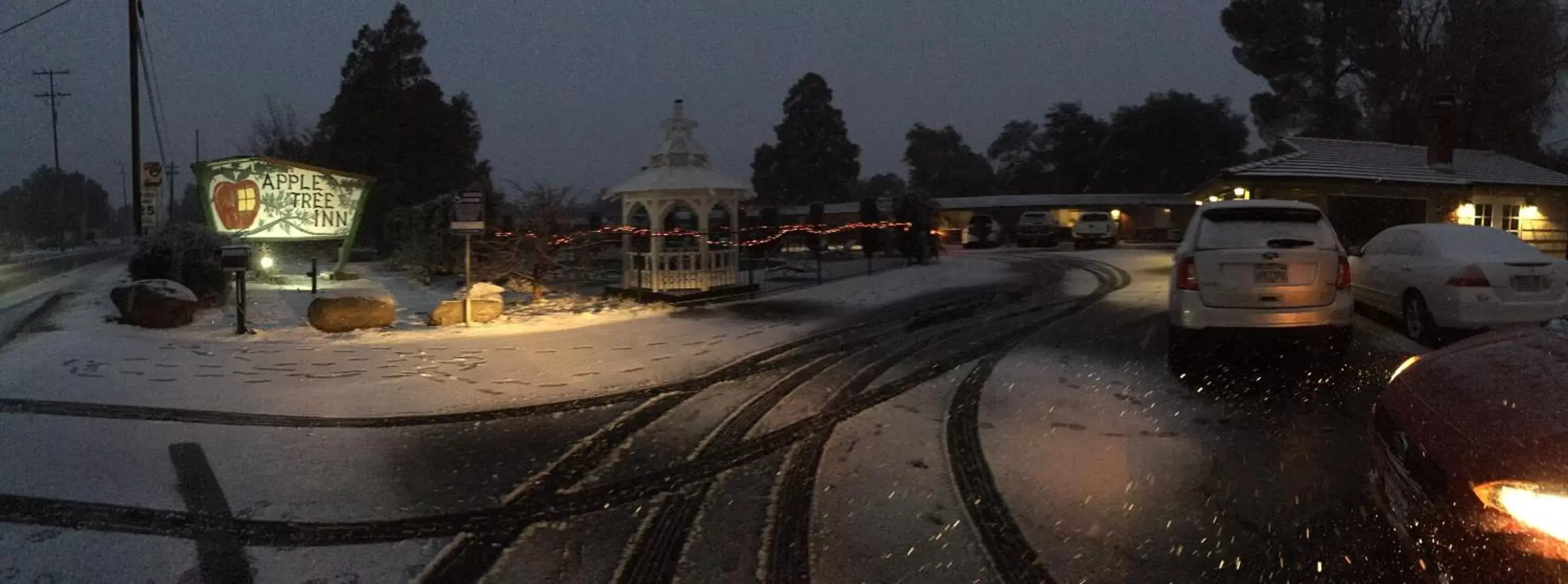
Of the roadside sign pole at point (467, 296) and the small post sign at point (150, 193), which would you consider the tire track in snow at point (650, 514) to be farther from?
the small post sign at point (150, 193)

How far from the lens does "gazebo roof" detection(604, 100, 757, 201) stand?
19062mm

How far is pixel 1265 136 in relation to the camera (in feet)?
154

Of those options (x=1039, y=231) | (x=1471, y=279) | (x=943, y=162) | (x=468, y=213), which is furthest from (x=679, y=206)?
(x=943, y=162)

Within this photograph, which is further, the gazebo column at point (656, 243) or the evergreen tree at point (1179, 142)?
the evergreen tree at point (1179, 142)

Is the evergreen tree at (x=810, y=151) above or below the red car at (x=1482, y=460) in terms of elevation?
above

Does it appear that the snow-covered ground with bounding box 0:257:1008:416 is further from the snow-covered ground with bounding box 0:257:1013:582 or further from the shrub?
the shrub

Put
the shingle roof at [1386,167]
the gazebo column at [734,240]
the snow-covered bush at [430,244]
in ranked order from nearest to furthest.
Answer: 1. the gazebo column at [734,240]
2. the snow-covered bush at [430,244]
3. the shingle roof at [1386,167]

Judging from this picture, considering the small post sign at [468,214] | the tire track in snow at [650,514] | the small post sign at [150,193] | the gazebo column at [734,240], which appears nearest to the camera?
the tire track in snow at [650,514]

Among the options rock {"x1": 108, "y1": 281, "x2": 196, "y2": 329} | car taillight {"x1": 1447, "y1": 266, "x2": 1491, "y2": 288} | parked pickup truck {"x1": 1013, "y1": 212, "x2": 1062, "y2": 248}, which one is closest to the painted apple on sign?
rock {"x1": 108, "y1": 281, "x2": 196, "y2": 329}

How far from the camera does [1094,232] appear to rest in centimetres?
3600

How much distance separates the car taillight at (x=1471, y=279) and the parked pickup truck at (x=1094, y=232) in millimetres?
25790

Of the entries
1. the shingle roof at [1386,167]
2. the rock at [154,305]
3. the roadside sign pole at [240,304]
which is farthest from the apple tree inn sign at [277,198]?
the shingle roof at [1386,167]

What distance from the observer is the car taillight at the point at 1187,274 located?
9562mm

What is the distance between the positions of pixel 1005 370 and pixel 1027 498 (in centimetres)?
411
